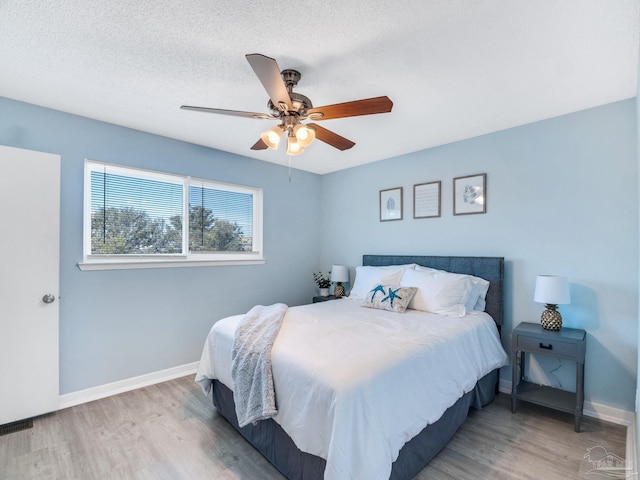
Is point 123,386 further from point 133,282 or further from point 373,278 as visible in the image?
point 373,278

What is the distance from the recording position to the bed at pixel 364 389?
1.41 m

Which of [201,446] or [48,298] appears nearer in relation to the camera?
[201,446]

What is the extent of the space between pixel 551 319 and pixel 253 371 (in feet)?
7.76

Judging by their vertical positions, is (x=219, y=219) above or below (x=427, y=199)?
below

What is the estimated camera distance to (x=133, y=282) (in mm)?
3023

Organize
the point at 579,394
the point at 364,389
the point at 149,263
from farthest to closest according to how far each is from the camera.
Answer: the point at 149,263, the point at 579,394, the point at 364,389

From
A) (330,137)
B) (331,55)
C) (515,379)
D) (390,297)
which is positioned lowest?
(515,379)

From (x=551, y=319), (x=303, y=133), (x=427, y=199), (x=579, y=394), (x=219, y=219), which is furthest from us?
(x=219, y=219)

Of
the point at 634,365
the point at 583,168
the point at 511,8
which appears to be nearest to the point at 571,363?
the point at 634,365

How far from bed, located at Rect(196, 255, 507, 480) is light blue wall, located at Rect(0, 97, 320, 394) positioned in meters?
1.02

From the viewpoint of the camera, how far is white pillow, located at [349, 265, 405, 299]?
10.8 feet

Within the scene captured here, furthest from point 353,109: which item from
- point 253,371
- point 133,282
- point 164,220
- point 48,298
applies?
point 48,298

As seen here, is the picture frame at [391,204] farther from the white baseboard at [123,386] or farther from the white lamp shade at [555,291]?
the white baseboard at [123,386]

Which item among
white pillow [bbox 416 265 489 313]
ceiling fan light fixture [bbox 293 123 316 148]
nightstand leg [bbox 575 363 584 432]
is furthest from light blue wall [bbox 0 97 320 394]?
nightstand leg [bbox 575 363 584 432]
